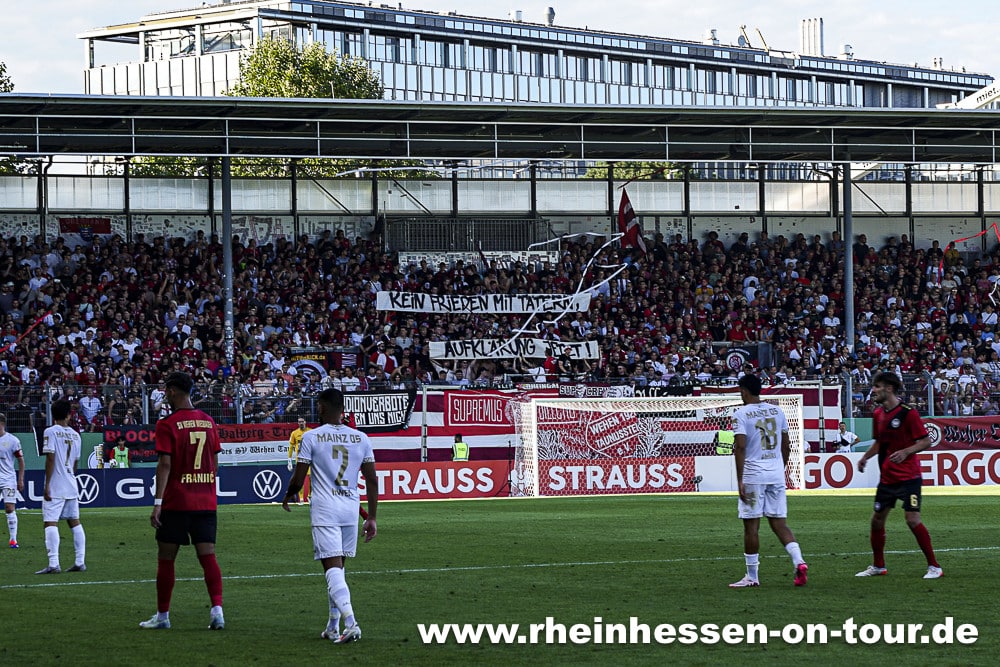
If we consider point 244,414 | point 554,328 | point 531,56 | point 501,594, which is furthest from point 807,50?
point 501,594

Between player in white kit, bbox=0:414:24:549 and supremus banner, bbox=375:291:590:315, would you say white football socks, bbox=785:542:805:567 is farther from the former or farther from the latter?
supremus banner, bbox=375:291:590:315

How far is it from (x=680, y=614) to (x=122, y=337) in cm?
2796

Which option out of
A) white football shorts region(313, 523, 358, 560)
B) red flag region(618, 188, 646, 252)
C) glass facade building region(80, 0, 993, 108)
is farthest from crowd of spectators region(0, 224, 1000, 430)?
glass facade building region(80, 0, 993, 108)

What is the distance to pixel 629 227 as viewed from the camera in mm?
47406

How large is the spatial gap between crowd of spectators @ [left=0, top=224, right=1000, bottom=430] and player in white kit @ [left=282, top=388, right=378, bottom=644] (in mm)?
23083

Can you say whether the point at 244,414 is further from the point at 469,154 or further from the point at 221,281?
the point at 469,154

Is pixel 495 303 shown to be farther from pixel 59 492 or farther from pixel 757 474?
pixel 757 474

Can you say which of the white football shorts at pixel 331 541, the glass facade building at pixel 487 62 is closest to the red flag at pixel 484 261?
the white football shorts at pixel 331 541

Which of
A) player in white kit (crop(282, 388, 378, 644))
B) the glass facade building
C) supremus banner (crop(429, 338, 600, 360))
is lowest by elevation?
player in white kit (crop(282, 388, 378, 644))

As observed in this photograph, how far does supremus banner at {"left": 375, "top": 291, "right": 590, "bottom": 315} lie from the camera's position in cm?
4281

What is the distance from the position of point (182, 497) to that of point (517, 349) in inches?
1206

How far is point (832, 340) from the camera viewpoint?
42.9 m

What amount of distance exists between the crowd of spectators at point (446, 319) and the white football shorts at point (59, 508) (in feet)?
53.2

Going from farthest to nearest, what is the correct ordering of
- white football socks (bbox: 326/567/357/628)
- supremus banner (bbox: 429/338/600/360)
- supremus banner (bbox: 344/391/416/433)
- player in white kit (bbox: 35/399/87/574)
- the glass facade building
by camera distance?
the glass facade building < supremus banner (bbox: 429/338/600/360) < supremus banner (bbox: 344/391/416/433) < player in white kit (bbox: 35/399/87/574) < white football socks (bbox: 326/567/357/628)
